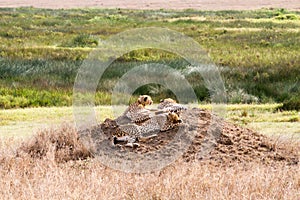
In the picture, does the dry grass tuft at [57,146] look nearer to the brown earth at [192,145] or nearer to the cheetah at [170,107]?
the brown earth at [192,145]

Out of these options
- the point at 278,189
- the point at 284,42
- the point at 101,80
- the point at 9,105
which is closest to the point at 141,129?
the point at 278,189

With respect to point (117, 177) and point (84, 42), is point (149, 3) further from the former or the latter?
point (117, 177)

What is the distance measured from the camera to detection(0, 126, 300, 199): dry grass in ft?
28.6

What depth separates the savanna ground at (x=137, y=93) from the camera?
894cm

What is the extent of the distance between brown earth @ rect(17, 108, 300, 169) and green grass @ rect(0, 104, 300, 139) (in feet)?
7.41

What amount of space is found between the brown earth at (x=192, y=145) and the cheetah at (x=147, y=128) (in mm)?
104

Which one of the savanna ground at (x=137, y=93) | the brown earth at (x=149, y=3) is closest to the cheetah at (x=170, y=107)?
the savanna ground at (x=137, y=93)

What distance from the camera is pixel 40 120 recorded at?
17000 mm

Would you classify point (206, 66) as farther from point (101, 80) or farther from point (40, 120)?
point (40, 120)

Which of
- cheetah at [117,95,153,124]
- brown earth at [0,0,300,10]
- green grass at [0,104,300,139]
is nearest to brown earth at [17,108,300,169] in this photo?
cheetah at [117,95,153,124]

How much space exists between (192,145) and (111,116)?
5.72m

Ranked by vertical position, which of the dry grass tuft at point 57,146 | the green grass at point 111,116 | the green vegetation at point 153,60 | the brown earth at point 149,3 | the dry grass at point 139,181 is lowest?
the brown earth at point 149,3

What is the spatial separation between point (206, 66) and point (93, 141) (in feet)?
52.5

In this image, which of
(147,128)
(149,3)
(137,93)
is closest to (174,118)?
(147,128)
